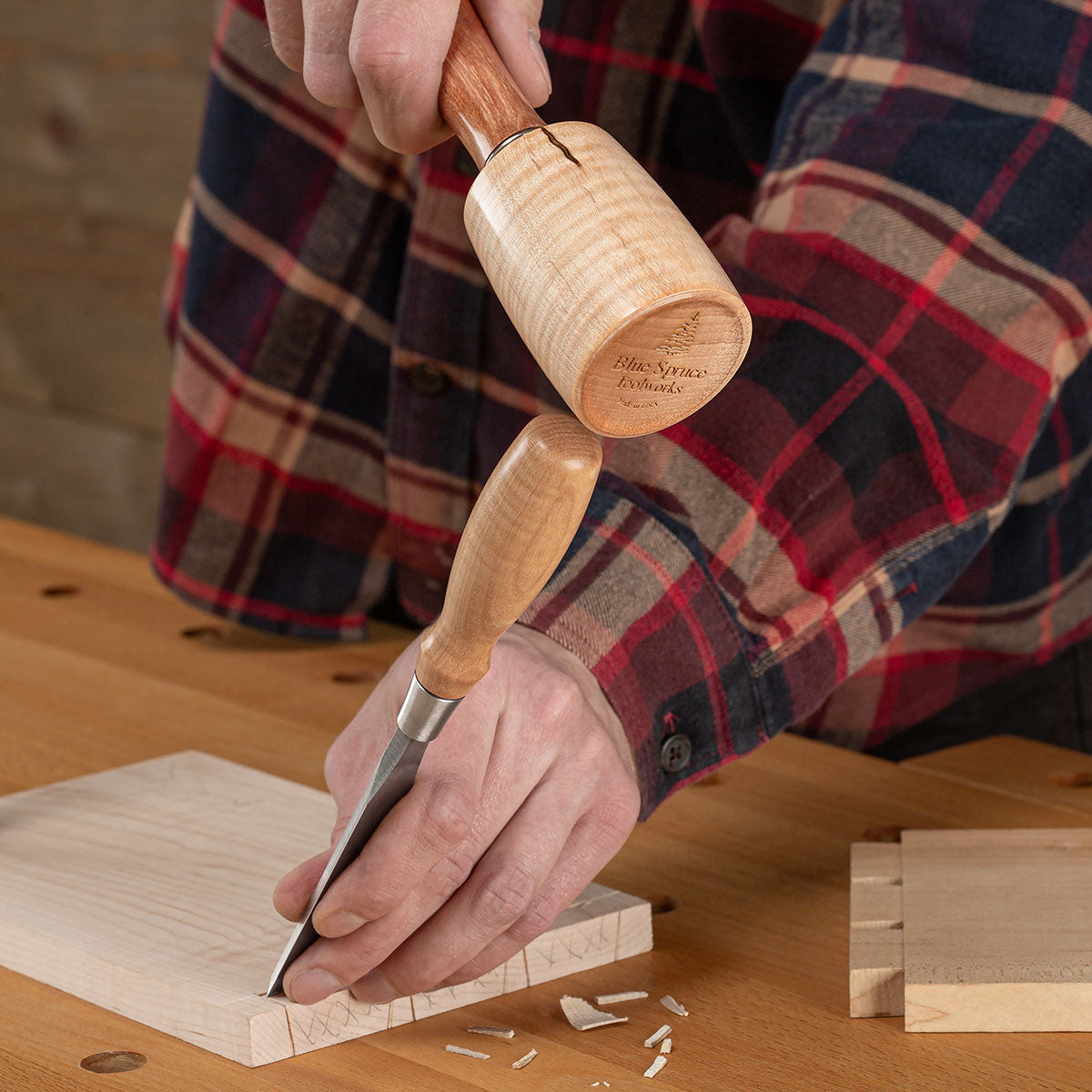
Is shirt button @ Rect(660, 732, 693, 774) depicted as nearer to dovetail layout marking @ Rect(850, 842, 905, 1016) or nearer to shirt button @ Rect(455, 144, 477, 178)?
dovetail layout marking @ Rect(850, 842, 905, 1016)

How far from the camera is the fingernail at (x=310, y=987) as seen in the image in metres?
0.46

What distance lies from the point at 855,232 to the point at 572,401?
353 mm

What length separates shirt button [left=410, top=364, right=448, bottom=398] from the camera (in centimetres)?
94

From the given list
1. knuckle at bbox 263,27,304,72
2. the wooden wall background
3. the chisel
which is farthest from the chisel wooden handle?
the wooden wall background

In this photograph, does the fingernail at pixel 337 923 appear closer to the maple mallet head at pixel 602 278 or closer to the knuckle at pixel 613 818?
the knuckle at pixel 613 818

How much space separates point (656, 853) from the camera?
24.7 inches

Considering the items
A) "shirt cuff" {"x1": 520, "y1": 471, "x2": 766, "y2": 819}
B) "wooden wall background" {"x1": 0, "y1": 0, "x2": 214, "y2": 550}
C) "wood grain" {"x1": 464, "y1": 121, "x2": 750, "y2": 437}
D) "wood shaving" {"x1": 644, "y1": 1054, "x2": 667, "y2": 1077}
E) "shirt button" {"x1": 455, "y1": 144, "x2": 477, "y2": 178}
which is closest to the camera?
"wood grain" {"x1": 464, "y1": 121, "x2": 750, "y2": 437}

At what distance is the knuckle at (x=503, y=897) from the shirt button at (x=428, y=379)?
506 millimetres

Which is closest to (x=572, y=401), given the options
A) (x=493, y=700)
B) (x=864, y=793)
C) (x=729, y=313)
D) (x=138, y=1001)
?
(x=729, y=313)

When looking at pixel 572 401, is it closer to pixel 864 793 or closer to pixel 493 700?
pixel 493 700

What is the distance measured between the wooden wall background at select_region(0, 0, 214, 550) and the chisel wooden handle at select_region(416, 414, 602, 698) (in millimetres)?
1463

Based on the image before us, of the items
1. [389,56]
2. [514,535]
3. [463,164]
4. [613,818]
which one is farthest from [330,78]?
[463,164]

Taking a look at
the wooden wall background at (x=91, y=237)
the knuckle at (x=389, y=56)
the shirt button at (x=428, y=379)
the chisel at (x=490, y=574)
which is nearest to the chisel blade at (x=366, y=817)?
the chisel at (x=490, y=574)

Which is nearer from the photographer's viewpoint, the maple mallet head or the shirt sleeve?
the maple mallet head
